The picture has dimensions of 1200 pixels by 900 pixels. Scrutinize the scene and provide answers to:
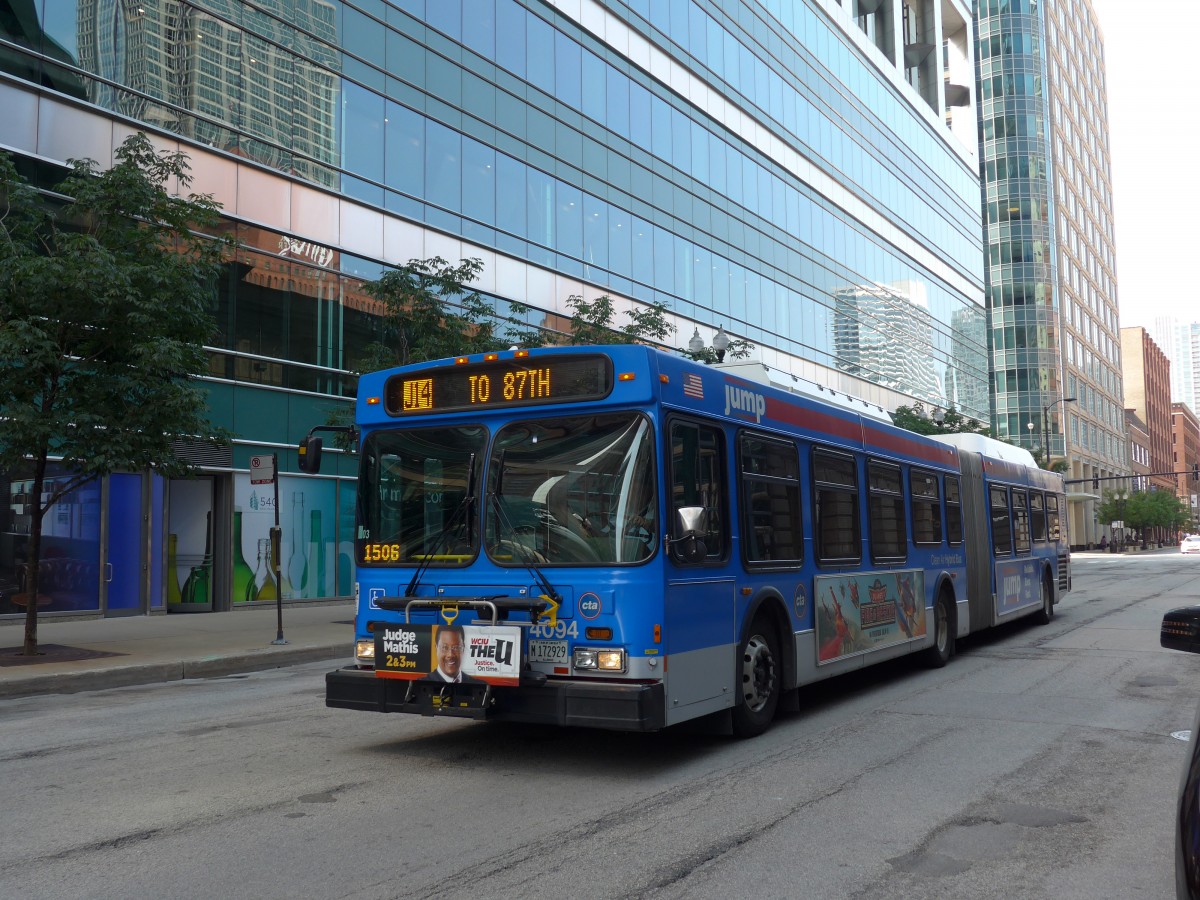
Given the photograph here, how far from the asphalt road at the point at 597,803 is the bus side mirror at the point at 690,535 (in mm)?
1425

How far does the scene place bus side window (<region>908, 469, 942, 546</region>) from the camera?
12062 mm

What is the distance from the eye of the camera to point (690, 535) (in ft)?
22.2

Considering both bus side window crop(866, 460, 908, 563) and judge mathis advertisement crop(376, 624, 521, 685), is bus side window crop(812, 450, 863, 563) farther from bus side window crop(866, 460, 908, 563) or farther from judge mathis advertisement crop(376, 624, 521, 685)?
judge mathis advertisement crop(376, 624, 521, 685)

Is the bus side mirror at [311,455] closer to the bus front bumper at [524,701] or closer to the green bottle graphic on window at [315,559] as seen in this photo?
the bus front bumper at [524,701]

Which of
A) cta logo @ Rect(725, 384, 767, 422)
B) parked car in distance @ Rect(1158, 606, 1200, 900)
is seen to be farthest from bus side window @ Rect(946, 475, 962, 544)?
parked car in distance @ Rect(1158, 606, 1200, 900)

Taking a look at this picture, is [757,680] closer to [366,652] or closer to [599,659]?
[599,659]

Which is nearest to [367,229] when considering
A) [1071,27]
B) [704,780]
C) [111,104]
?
[111,104]

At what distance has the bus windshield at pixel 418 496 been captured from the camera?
7.33 meters

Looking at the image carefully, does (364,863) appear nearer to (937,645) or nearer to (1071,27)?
(937,645)

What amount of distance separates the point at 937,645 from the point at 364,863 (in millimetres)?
9174

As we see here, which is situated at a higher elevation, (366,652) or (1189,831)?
(1189,831)

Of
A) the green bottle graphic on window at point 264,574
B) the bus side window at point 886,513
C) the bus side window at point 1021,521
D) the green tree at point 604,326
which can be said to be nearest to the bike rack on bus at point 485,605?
the bus side window at point 886,513

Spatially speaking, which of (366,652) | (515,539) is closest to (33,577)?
(366,652)

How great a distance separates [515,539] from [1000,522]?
1082 cm
